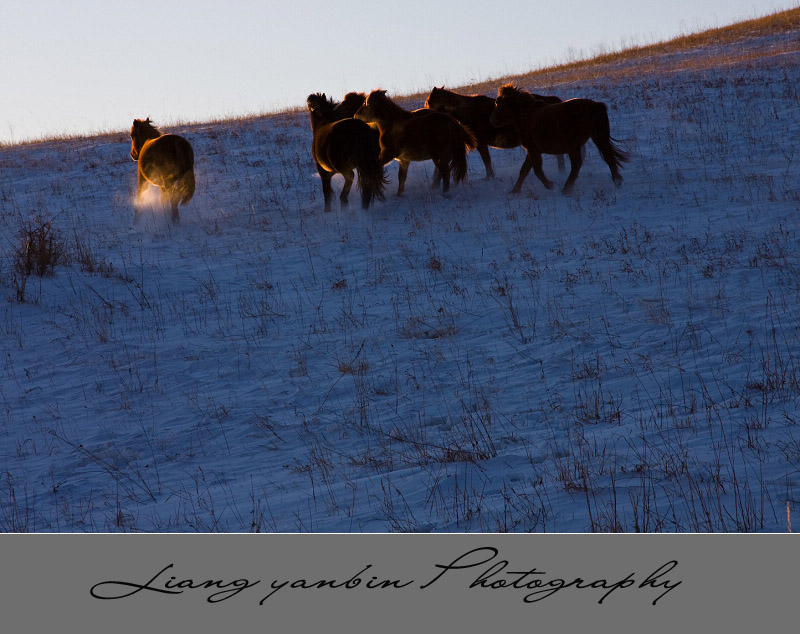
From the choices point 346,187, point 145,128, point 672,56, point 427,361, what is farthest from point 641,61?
point 427,361

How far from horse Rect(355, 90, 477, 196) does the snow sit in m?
0.83

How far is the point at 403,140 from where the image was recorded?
12289mm

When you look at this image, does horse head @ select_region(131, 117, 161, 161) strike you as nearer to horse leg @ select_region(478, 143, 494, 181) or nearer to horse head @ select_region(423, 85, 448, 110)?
horse head @ select_region(423, 85, 448, 110)

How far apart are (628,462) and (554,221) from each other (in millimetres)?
6912

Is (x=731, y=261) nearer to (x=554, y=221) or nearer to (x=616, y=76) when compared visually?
(x=554, y=221)

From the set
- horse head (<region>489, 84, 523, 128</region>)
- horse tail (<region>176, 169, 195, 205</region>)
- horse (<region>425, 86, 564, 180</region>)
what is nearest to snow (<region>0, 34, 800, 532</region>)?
horse tail (<region>176, 169, 195, 205</region>)

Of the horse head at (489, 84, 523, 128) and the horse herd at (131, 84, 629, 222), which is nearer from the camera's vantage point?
the horse herd at (131, 84, 629, 222)

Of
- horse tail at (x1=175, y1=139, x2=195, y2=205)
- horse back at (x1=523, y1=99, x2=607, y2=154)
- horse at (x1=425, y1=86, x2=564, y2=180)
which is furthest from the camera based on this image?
horse at (x1=425, y1=86, x2=564, y2=180)

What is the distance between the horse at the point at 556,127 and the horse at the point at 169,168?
17.0ft

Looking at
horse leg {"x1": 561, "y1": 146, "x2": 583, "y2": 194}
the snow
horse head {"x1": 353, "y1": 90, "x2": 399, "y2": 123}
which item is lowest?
the snow

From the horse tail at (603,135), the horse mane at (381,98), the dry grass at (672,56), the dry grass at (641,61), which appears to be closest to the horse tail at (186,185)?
the horse mane at (381,98)

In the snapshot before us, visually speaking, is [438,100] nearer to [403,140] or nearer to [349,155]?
[403,140]

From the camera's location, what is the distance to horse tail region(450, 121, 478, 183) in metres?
12.2

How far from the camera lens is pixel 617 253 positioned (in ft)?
28.7
